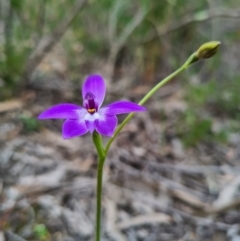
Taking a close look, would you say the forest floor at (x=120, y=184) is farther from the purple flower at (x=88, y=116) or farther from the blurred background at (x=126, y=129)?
the purple flower at (x=88, y=116)

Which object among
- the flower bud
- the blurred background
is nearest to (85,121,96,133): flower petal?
the flower bud

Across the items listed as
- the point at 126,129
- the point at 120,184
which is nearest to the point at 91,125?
the point at 120,184

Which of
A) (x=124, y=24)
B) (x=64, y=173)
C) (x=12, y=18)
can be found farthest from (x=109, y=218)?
(x=124, y=24)

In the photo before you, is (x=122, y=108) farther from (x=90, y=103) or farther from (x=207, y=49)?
(x=207, y=49)

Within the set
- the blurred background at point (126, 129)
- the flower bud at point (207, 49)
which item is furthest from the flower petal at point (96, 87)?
the blurred background at point (126, 129)

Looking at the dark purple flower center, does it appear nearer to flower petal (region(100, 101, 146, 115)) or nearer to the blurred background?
flower petal (region(100, 101, 146, 115))

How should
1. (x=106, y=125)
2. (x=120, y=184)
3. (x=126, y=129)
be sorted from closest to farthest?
(x=106, y=125) → (x=120, y=184) → (x=126, y=129)

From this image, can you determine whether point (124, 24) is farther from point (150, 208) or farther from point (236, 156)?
point (150, 208)
